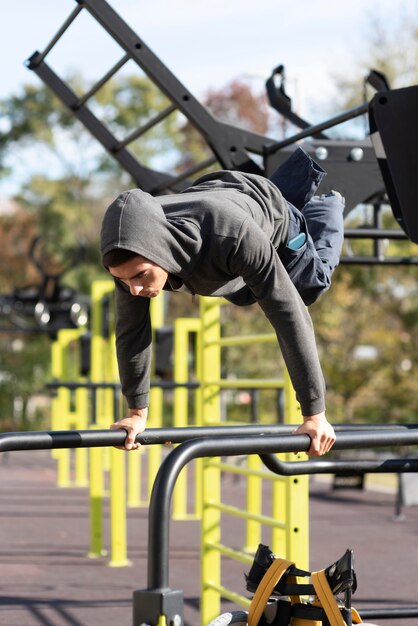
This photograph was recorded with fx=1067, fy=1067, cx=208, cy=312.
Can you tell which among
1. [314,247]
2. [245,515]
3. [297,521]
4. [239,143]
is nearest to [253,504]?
[245,515]

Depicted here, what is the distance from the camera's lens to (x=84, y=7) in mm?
4242

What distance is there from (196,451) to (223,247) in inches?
25.0

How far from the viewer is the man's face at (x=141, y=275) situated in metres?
2.43

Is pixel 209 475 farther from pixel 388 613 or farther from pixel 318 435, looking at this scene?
pixel 318 435

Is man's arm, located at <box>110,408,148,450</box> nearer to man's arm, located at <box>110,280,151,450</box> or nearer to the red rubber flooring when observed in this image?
man's arm, located at <box>110,280,151,450</box>

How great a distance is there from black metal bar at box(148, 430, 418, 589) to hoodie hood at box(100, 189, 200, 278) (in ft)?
1.66

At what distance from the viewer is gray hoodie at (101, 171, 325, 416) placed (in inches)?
94.2

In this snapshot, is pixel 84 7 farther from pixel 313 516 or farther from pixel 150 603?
pixel 313 516

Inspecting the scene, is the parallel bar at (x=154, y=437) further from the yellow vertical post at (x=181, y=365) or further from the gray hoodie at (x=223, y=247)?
the yellow vertical post at (x=181, y=365)

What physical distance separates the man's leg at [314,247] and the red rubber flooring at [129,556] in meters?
2.46

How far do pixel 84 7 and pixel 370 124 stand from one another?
4.99 feet

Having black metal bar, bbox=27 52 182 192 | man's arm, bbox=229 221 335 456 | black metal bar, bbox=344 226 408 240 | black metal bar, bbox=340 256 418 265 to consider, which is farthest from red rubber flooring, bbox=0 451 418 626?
man's arm, bbox=229 221 335 456

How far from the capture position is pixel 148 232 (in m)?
2.39

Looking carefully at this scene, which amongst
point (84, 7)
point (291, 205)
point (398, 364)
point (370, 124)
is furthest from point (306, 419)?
point (398, 364)
